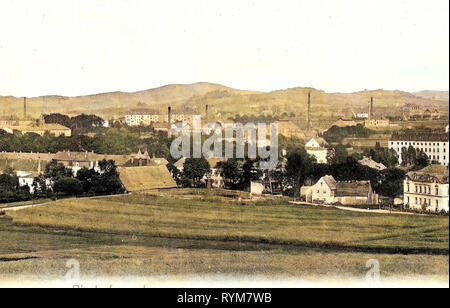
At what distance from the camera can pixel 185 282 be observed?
6801 millimetres

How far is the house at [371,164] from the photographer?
6.86 meters

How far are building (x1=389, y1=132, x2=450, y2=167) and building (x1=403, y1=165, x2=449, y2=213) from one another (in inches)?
4.0

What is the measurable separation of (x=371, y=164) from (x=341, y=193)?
40cm

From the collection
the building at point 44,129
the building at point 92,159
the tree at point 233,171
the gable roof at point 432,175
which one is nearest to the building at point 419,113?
the gable roof at point 432,175

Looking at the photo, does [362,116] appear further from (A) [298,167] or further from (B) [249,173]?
(B) [249,173]

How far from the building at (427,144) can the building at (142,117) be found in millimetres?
2356

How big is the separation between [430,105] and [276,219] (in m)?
1.82

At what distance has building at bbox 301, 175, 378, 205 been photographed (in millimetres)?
6902

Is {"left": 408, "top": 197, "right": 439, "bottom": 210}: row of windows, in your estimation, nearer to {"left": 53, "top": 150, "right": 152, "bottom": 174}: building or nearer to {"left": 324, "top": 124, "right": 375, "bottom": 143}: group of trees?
{"left": 324, "top": 124, "right": 375, "bottom": 143}: group of trees

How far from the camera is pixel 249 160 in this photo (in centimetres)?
708
